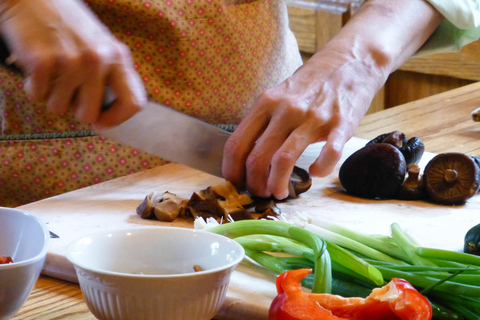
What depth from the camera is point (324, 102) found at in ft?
5.30

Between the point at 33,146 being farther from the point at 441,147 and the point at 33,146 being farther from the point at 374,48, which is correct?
the point at 441,147

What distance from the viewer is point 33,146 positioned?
1681mm

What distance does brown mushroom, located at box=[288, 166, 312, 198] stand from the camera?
155 centimetres

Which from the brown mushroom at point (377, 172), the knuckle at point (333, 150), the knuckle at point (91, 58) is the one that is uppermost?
the knuckle at point (91, 58)

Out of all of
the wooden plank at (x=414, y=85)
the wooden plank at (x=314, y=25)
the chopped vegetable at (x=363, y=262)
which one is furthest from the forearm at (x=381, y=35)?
the wooden plank at (x=314, y=25)

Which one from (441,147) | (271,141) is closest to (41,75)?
(271,141)

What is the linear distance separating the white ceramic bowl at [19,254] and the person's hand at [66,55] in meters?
0.24

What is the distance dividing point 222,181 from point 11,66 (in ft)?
2.30

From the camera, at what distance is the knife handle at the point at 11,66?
107 centimetres

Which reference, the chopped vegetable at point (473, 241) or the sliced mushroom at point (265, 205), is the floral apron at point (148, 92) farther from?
the chopped vegetable at point (473, 241)

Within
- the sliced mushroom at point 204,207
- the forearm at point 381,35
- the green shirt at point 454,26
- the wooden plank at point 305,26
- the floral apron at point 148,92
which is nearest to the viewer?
the sliced mushroom at point 204,207

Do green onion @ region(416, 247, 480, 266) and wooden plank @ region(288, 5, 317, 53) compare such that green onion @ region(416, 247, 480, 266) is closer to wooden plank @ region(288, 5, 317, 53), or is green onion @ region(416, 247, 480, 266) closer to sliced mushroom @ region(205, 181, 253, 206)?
sliced mushroom @ region(205, 181, 253, 206)

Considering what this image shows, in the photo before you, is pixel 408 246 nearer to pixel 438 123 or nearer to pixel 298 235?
pixel 298 235

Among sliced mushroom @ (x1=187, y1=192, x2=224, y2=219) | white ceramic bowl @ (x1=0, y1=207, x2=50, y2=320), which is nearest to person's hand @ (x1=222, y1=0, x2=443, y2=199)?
sliced mushroom @ (x1=187, y1=192, x2=224, y2=219)
